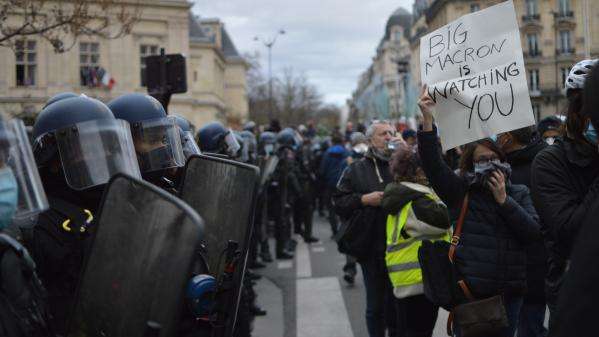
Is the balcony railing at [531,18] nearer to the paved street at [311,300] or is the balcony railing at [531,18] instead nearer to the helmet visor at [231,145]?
the paved street at [311,300]

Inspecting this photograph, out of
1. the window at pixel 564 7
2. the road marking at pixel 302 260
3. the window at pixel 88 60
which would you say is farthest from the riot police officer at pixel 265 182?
the window at pixel 564 7

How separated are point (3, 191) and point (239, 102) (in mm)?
89761

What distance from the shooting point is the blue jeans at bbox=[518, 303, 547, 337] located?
453 cm

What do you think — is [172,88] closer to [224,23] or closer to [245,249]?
[245,249]

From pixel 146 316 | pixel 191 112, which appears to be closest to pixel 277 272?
pixel 146 316

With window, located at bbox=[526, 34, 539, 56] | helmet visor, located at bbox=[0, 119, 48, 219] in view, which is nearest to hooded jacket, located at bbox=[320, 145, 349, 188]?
helmet visor, located at bbox=[0, 119, 48, 219]

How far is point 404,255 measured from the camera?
4.64 metres

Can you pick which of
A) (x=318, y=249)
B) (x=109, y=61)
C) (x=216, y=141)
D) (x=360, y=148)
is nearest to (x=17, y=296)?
(x=216, y=141)

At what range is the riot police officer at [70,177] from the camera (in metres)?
2.47

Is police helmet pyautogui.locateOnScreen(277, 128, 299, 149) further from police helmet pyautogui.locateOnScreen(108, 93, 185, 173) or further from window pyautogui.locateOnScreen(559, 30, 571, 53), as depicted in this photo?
window pyautogui.locateOnScreen(559, 30, 571, 53)

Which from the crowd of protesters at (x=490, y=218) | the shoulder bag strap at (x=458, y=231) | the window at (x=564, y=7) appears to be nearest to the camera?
the crowd of protesters at (x=490, y=218)

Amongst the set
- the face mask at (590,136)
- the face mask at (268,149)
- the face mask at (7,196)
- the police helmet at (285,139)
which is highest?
the face mask at (590,136)

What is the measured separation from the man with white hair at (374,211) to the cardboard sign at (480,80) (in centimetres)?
155

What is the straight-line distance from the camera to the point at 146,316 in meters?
1.99
